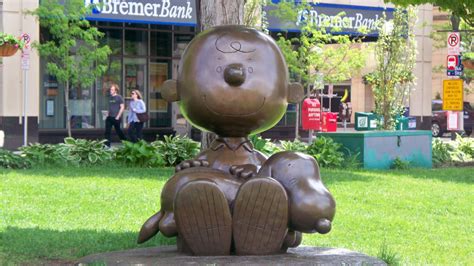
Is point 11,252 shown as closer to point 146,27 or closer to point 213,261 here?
point 213,261

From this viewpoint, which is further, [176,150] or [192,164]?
[176,150]

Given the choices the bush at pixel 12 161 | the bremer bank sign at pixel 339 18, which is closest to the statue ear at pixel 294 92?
the bush at pixel 12 161

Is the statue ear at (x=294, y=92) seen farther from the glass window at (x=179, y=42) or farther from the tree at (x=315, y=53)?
the glass window at (x=179, y=42)

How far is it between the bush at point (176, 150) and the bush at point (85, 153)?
924mm

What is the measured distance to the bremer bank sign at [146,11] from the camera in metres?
Answer: 20.9

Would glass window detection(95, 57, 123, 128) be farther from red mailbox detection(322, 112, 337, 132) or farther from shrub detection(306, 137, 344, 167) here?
shrub detection(306, 137, 344, 167)

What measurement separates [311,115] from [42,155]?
10355 mm

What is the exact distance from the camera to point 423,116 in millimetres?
28953

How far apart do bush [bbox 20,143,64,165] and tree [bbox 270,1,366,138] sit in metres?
8.69

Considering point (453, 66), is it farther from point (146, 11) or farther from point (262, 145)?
point (262, 145)

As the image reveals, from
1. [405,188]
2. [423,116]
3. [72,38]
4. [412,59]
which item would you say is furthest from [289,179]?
[423,116]

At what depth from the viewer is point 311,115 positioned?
2206 centimetres

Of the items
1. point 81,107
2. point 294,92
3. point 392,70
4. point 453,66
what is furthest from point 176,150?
point 81,107

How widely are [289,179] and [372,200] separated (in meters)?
5.18
